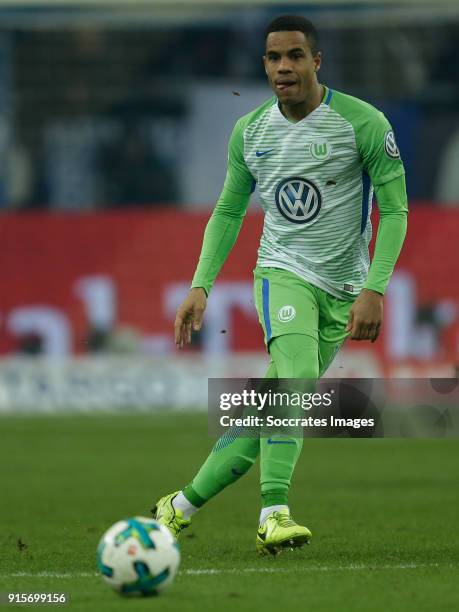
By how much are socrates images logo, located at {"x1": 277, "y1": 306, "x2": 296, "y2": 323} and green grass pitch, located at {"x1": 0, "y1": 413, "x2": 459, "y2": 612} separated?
1.06 meters

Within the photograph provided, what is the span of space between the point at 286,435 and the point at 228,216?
3.58 feet

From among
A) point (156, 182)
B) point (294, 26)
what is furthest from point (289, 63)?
point (156, 182)

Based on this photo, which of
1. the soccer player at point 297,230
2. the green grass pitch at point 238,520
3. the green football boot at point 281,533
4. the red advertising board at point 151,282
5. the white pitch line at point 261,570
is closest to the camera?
the green grass pitch at point 238,520

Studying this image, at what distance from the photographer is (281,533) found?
7242mm

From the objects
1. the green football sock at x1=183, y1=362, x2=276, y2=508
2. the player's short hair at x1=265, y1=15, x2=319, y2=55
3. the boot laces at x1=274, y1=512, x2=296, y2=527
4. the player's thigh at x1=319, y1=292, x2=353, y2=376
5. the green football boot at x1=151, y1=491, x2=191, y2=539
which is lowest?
the green football boot at x1=151, y1=491, x2=191, y2=539

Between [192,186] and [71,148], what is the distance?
1889 millimetres

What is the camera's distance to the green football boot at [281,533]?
721 centimetres

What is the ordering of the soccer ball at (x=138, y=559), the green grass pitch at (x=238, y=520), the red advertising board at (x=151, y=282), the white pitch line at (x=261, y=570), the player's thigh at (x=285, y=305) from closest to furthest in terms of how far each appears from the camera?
the soccer ball at (x=138, y=559) → the green grass pitch at (x=238, y=520) → the white pitch line at (x=261, y=570) → the player's thigh at (x=285, y=305) → the red advertising board at (x=151, y=282)

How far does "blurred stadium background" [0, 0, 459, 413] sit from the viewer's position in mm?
20250

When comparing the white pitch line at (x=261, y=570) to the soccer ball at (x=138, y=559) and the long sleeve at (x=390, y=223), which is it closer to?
the soccer ball at (x=138, y=559)

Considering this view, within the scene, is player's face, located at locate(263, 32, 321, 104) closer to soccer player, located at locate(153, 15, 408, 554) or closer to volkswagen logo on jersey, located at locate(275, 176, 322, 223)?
soccer player, located at locate(153, 15, 408, 554)

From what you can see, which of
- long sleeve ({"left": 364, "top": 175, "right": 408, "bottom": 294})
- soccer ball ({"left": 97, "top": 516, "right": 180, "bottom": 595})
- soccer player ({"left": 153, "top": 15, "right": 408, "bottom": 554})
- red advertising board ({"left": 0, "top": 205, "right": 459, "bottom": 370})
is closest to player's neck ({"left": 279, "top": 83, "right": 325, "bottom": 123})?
soccer player ({"left": 153, "top": 15, "right": 408, "bottom": 554})

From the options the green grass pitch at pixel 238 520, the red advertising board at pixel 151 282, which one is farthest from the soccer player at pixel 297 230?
the red advertising board at pixel 151 282

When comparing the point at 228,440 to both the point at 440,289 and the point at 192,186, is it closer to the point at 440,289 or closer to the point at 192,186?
the point at 440,289
